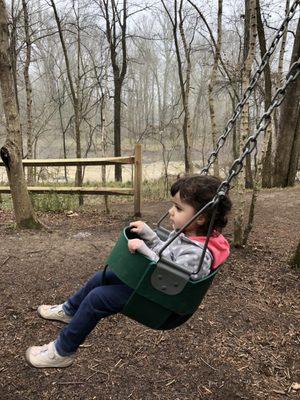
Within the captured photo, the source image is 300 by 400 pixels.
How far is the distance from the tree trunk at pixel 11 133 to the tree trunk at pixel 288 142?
27.6ft

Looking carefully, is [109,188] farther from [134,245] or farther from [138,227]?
[134,245]

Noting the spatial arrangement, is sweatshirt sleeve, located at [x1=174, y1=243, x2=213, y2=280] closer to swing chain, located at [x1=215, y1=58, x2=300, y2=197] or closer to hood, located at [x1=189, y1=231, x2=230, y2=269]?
hood, located at [x1=189, y1=231, x2=230, y2=269]

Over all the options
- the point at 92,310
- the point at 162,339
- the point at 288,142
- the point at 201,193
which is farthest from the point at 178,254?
the point at 288,142

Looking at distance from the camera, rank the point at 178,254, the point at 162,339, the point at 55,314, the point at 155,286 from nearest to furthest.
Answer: the point at 155,286
the point at 178,254
the point at 55,314
the point at 162,339

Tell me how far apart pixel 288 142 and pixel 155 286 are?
1097 centimetres

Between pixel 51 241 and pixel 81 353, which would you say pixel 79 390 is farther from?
pixel 51 241

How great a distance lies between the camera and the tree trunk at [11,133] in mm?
5141

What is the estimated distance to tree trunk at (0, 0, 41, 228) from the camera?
514cm

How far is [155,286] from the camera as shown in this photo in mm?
1913

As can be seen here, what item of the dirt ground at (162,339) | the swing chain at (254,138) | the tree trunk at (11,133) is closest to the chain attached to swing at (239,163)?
the swing chain at (254,138)

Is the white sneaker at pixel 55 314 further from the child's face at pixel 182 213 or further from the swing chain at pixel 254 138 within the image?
the swing chain at pixel 254 138

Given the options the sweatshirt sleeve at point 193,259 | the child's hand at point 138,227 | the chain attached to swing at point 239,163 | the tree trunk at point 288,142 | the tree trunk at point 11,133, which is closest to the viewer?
the chain attached to swing at point 239,163

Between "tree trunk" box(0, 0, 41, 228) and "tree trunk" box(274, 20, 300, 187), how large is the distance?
843 centimetres

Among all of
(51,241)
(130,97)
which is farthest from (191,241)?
(130,97)
